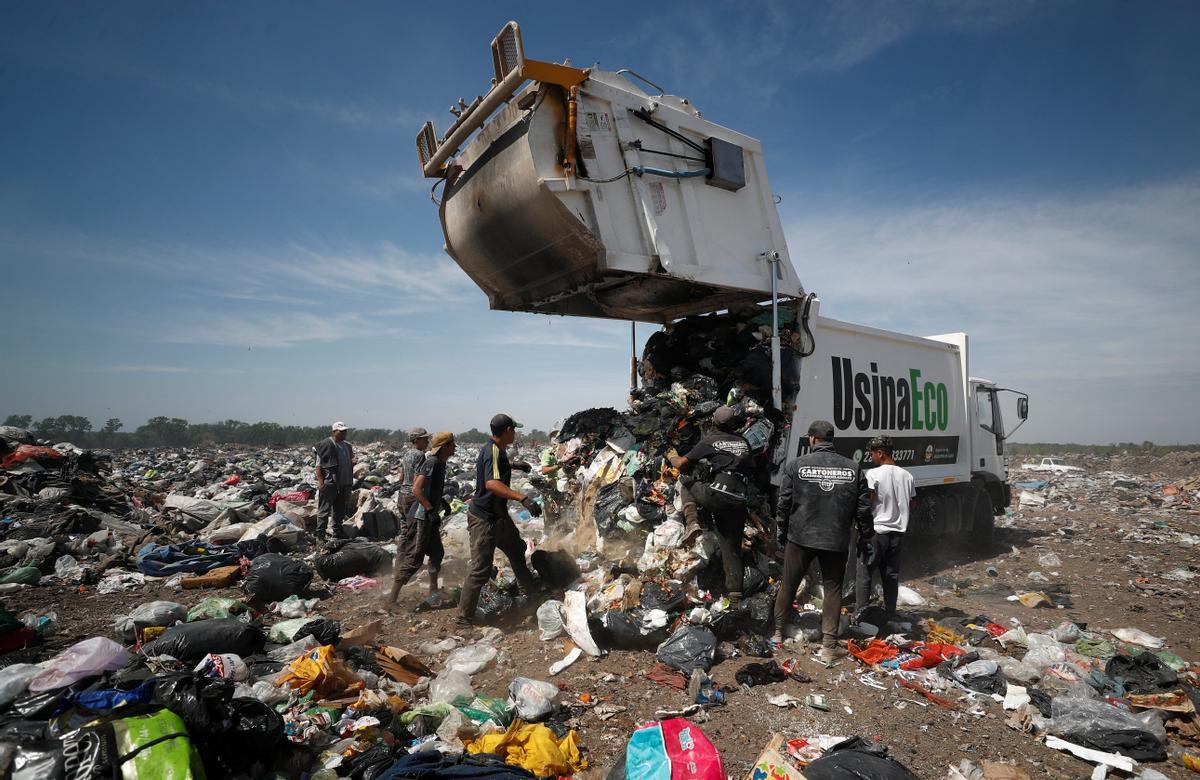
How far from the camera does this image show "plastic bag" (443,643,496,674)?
349 cm

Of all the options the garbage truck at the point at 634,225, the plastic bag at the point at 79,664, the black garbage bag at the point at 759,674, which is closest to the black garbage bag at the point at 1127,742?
the black garbage bag at the point at 759,674

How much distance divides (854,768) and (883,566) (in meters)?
2.65

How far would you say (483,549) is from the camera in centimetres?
424

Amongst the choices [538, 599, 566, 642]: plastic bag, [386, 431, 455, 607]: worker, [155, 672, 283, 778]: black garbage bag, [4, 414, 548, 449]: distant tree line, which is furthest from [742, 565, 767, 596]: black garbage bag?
[4, 414, 548, 449]: distant tree line

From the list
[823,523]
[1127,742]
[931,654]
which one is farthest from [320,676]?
[1127,742]

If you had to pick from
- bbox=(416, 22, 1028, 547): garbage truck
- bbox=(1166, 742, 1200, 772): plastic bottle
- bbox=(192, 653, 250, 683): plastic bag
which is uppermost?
bbox=(416, 22, 1028, 547): garbage truck

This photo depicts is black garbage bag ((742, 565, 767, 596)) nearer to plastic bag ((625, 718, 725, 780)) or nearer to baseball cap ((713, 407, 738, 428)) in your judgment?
baseball cap ((713, 407, 738, 428))

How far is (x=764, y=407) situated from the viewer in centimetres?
497

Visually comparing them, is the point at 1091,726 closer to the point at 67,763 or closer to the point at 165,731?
the point at 165,731

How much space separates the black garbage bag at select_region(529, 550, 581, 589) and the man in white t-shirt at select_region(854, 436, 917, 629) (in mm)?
2319

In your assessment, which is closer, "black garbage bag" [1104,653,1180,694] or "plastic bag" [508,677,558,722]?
"plastic bag" [508,677,558,722]

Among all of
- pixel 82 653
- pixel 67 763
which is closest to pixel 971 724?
pixel 67 763

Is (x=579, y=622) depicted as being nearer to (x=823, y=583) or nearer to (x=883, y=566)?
(x=823, y=583)

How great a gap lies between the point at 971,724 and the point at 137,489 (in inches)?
487
